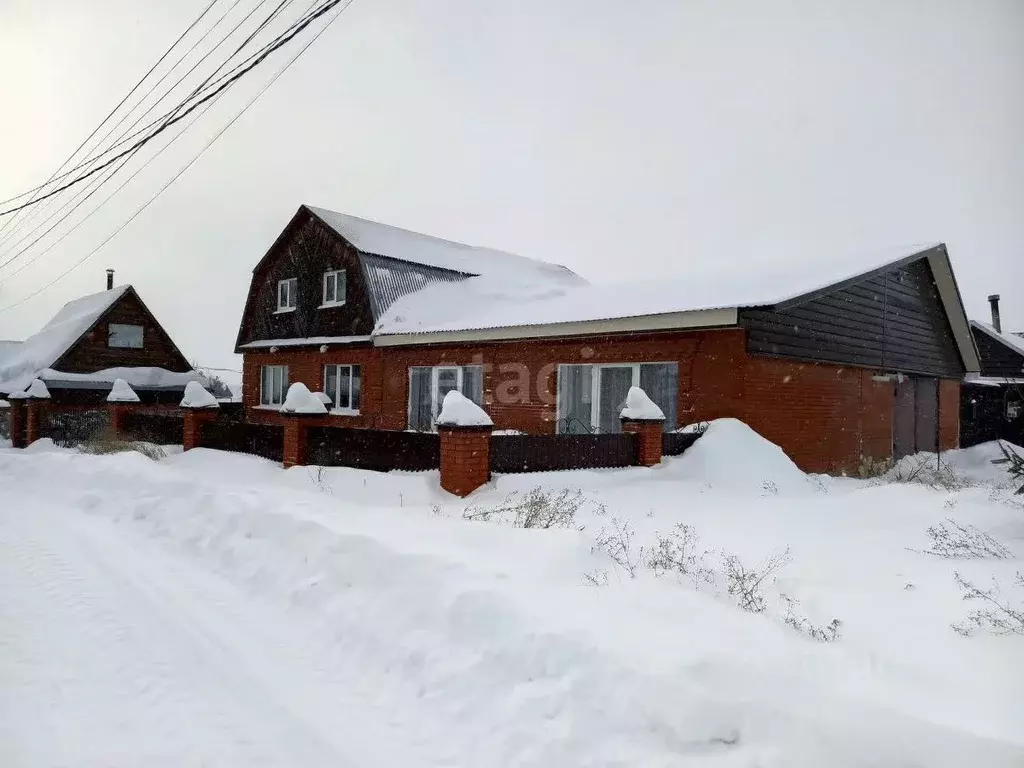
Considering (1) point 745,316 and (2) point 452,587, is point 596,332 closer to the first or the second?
(1) point 745,316

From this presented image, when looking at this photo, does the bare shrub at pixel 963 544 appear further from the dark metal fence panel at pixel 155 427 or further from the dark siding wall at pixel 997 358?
the dark siding wall at pixel 997 358

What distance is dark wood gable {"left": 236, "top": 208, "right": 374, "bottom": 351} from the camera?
64.4ft

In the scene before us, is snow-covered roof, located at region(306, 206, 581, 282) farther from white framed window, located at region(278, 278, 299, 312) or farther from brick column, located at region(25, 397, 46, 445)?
brick column, located at region(25, 397, 46, 445)

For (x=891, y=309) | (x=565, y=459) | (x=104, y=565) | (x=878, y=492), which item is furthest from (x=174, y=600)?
(x=891, y=309)

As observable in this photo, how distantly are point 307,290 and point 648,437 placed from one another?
47.1 ft

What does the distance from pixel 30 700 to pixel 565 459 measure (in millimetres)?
7132

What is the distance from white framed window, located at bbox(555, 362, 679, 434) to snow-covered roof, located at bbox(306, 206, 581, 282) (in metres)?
8.48

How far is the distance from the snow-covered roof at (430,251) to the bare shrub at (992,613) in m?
17.5

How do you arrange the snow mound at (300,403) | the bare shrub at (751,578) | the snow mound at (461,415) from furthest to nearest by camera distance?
the snow mound at (300,403) < the snow mound at (461,415) < the bare shrub at (751,578)

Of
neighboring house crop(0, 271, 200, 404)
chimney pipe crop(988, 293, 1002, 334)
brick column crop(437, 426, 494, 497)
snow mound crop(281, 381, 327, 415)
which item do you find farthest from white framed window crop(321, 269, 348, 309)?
chimney pipe crop(988, 293, 1002, 334)

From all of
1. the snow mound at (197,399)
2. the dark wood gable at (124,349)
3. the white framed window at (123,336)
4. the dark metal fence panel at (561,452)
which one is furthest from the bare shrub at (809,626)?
the white framed window at (123,336)

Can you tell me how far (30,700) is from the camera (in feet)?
11.5

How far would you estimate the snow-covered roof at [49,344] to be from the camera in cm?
2569

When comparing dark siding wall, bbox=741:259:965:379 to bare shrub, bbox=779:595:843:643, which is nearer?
bare shrub, bbox=779:595:843:643
